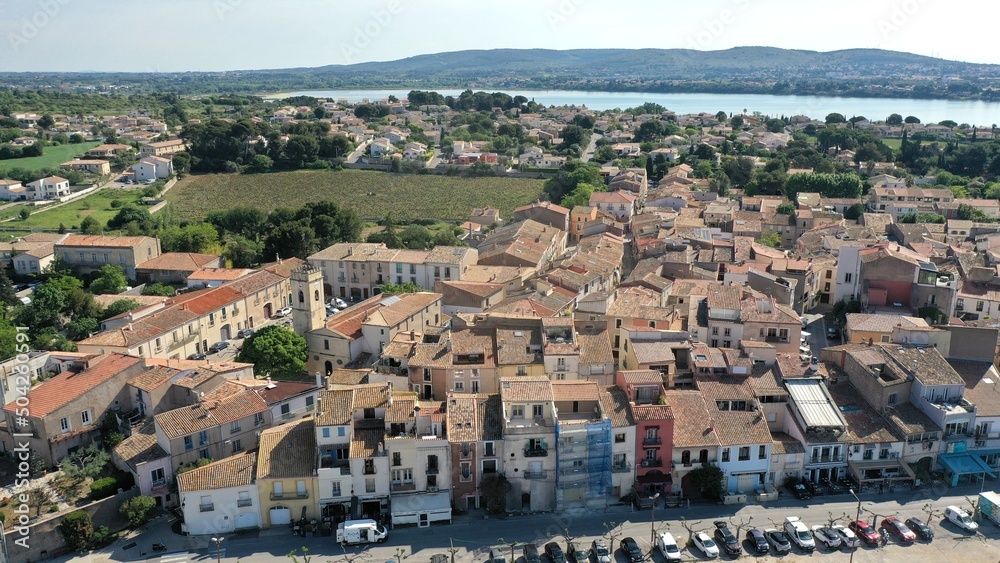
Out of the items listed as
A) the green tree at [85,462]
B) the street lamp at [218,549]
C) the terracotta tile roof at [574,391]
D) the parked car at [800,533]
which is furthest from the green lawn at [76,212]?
the parked car at [800,533]

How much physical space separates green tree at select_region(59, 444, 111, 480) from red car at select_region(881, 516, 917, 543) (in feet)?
71.4

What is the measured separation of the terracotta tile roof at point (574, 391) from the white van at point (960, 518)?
9853 millimetres

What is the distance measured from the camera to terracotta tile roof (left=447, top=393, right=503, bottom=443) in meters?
21.0

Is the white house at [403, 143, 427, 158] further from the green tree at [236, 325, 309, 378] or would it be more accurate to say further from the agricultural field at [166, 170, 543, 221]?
the green tree at [236, 325, 309, 378]

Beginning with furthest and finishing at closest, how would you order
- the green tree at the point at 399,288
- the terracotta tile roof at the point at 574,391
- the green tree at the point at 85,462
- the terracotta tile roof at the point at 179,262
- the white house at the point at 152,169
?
the white house at the point at 152,169 → the terracotta tile roof at the point at 179,262 → the green tree at the point at 399,288 → the terracotta tile roof at the point at 574,391 → the green tree at the point at 85,462

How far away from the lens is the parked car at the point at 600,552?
61.8ft

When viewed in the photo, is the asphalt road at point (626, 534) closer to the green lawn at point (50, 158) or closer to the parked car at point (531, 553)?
the parked car at point (531, 553)

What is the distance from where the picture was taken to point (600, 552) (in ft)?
62.3

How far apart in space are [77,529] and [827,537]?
1926cm

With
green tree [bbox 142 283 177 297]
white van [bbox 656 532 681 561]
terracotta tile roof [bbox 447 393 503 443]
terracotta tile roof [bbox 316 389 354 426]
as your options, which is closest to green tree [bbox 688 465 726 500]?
white van [bbox 656 532 681 561]

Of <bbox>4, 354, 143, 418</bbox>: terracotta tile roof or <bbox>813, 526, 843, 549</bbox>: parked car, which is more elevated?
<bbox>4, 354, 143, 418</bbox>: terracotta tile roof

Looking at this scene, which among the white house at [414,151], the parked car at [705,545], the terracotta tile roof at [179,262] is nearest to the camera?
the parked car at [705,545]

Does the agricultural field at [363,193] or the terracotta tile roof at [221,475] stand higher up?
the agricultural field at [363,193]

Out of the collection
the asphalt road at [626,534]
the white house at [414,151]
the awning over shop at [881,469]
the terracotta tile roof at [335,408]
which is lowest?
the asphalt road at [626,534]
